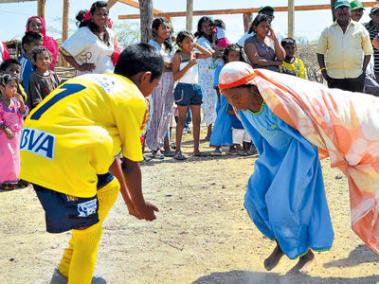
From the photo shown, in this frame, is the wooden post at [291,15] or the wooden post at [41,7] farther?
the wooden post at [291,15]

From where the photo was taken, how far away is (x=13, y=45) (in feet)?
36.2

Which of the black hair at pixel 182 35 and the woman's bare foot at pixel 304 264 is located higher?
the black hair at pixel 182 35

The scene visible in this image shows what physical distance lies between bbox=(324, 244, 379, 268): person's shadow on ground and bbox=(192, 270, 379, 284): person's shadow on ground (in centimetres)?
27

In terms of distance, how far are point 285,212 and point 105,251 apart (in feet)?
4.78

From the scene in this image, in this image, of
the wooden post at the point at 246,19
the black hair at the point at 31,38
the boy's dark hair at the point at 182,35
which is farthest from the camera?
the wooden post at the point at 246,19

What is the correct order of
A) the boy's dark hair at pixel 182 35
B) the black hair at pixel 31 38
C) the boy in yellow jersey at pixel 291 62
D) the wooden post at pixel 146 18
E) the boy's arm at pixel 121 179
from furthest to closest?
the wooden post at pixel 146 18
the boy in yellow jersey at pixel 291 62
the boy's dark hair at pixel 182 35
the black hair at pixel 31 38
the boy's arm at pixel 121 179

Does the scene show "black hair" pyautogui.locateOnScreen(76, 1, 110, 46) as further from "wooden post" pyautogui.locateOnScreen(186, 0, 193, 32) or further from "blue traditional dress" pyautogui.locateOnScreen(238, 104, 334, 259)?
"wooden post" pyautogui.locateOnScreen(186, 0, 193, 32)

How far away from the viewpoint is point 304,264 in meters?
4.48

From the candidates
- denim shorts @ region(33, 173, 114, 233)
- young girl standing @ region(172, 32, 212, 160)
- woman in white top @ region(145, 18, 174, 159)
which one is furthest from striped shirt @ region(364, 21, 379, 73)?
denim shorts @ region(33, 173, 114, 233)

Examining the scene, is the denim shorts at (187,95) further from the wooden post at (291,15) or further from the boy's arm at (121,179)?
the wooden post at (291,15)

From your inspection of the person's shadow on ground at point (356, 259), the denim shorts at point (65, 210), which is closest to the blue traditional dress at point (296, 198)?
the person's shadow on ground at point (356, 259)

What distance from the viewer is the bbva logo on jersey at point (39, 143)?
3.25 metres

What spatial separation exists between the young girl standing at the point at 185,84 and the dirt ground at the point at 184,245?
6.87 ft

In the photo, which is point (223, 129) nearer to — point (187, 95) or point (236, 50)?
point (187, 95)
